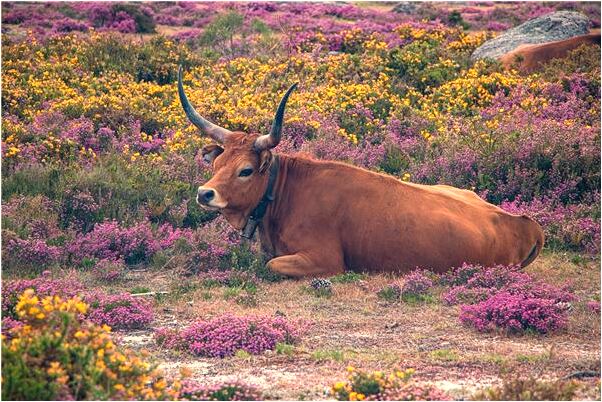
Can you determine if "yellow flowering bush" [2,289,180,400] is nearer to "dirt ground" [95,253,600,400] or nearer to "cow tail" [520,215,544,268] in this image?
"dirt ground" [95,253,600,400]

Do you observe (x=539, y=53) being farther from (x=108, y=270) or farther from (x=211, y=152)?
(x=108, y=270)

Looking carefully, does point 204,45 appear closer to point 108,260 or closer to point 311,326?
point 108,260

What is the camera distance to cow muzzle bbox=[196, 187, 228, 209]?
1219cm

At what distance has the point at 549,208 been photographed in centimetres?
1498

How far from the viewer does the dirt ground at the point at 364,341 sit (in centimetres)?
865

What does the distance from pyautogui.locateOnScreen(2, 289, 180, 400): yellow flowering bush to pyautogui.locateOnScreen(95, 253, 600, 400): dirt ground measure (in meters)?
1.32

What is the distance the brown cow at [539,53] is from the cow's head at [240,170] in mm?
11670

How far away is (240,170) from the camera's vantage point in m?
12.7

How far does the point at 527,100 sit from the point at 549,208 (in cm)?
520

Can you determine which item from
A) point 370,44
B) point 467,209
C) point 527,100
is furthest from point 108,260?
point 370,44

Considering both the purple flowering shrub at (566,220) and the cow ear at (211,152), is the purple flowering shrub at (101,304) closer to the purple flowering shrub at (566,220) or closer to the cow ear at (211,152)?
the cow ear at (211,152)

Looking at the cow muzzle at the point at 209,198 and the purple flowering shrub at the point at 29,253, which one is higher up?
the cow muzzle at the point at 209,198

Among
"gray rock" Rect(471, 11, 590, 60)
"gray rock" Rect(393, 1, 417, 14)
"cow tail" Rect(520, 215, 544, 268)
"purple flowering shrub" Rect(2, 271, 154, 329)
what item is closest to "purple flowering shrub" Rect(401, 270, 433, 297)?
"cow tail" Rect(520, 215, 544, 268)

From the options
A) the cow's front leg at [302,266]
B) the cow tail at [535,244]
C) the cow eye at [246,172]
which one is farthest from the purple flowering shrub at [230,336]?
the cow tail at [535,244]
